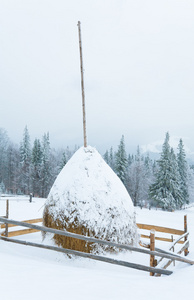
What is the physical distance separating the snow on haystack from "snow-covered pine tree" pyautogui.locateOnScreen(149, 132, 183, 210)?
26.0 m

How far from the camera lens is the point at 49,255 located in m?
6.56

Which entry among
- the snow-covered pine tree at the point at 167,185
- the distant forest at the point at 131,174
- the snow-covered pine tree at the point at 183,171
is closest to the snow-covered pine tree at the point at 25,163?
the distant forest at the point at 131,174

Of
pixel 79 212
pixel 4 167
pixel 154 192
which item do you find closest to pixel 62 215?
pixel 79 212

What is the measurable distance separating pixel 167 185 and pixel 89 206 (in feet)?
91.1

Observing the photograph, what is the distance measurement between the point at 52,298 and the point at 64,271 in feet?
3.93

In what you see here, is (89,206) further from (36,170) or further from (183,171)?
(36,170)

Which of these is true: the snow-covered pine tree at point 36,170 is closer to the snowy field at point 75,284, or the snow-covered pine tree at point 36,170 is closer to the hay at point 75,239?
the hay at point 75,239

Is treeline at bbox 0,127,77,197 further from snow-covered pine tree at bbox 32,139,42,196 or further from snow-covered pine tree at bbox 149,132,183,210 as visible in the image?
snow-covered pine tree at bbox 149,132,183,210

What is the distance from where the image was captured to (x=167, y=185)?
32.2 m

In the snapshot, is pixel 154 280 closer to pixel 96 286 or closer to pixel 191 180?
pixel 96 286

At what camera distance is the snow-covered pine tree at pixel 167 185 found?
104ft

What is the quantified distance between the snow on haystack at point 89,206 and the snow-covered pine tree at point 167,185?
26.0 metres

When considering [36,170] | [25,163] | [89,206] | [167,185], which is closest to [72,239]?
[89,206]

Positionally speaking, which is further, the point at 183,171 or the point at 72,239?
the point at 183,171
